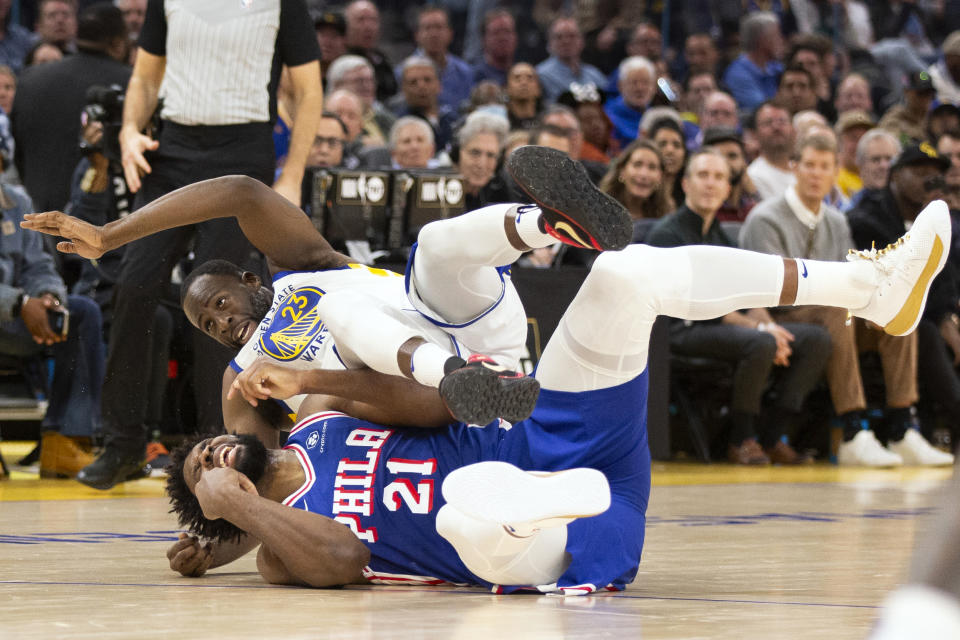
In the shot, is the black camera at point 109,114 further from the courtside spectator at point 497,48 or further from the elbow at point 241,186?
the courtside spectator at point 497,48

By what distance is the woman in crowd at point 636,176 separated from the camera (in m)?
7.43

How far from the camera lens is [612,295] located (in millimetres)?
2990

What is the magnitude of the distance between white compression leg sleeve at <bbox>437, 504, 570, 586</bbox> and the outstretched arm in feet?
3.78

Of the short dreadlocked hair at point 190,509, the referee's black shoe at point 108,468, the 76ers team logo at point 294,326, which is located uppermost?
the 76ers team logo at point 294,326

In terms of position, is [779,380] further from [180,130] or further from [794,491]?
[180,130]

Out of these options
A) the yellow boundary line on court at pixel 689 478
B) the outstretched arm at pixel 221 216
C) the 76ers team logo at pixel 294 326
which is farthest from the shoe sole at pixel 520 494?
the yellow boundary line on court at pixel 689 478

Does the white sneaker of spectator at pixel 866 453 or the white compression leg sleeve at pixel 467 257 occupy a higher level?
the white compression leg sleeve at pixel 467 257

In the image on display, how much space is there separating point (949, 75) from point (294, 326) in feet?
28.9

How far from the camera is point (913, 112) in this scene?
1060 centimetres

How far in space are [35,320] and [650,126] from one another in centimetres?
406

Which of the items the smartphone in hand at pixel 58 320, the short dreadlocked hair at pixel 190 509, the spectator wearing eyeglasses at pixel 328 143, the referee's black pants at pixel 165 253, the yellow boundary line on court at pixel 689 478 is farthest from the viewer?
the spectator wearing eyeglasses at pixel 328 143

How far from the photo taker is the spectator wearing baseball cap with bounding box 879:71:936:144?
1013 centimetres

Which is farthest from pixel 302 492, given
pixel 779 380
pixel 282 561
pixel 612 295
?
pixel 779 380

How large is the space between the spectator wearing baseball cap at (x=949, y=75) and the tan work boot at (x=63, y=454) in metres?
7.48
